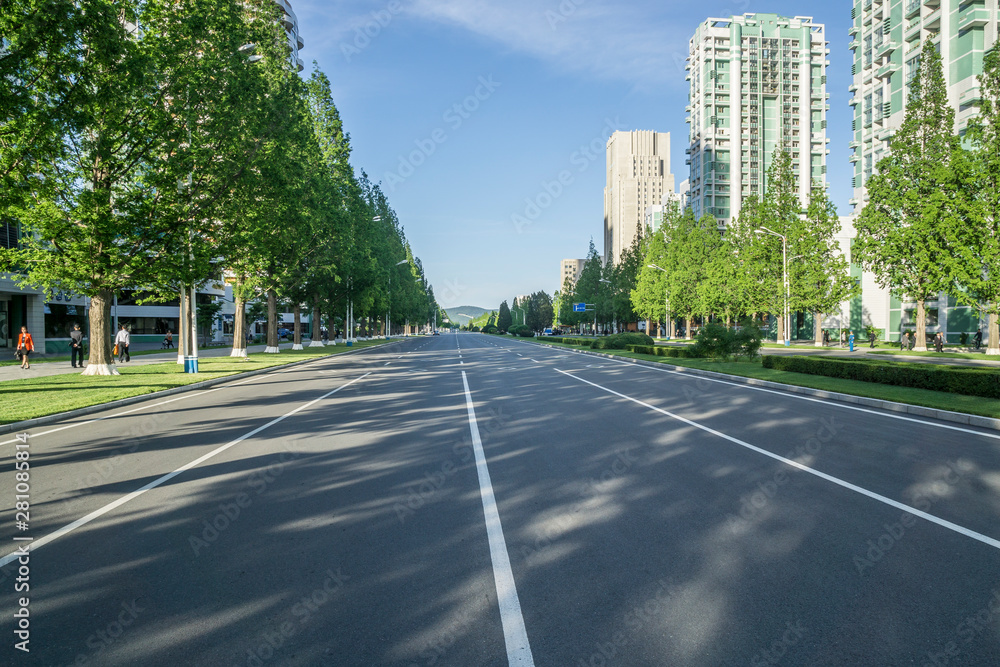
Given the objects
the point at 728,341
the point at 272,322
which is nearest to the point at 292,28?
the point at 272,322

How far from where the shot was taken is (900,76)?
165 feet

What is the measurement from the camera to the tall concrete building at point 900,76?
41.4 metres

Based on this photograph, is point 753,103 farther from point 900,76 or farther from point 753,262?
point 753,262

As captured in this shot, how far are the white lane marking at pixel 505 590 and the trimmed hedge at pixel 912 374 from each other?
13.0 metres

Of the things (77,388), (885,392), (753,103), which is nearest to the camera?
(885,392)

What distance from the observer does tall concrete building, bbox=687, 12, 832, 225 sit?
10262cm

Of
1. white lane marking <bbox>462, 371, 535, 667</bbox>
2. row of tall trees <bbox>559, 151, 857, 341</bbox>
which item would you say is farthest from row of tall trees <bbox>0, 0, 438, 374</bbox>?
row of tall trees <bbox>559, 151, 857, 341</bbox>

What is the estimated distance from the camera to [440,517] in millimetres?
5148

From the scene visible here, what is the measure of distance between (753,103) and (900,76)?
58.5m

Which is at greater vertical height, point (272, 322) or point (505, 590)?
point (272, 322)

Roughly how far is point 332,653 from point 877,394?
1450 centimetres

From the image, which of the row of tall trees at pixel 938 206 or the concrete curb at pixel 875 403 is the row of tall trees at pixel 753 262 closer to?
the row of tall trees at pixel 938 206

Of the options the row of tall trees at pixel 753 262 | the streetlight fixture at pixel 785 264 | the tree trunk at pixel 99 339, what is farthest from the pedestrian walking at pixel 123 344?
the row of tall trees at pixel 753 262

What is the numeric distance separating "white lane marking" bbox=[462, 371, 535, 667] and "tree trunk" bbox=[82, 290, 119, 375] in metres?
18.6
